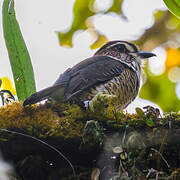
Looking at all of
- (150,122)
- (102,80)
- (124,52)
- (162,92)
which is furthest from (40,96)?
(124,52)

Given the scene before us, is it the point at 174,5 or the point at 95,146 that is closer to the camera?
the point at 95,146

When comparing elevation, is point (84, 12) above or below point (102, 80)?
above

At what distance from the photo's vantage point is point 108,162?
1298 mm

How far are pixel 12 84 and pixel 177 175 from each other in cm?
125

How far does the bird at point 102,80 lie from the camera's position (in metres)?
1.72

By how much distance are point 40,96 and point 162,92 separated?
2.35 feet

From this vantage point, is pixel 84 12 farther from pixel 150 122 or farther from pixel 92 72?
pixel 150 122

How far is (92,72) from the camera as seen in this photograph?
74.1 inches

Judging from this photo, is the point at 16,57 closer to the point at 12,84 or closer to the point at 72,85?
the point at 12,84

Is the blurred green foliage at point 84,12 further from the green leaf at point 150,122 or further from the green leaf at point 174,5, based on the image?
the green leaf at point 150,122

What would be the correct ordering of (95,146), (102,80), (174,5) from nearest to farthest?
1. (95,146)
2. (174,5)
3. (102,80)

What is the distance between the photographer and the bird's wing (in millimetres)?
1770

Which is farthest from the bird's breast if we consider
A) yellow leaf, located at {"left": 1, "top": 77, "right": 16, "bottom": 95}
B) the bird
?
yellow leaf, located at {"left": 1, "top": 77, "right": 16, "bottom": 95}

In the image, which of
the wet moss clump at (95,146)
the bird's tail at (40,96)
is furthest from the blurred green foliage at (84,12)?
the wet moss clump at (95,146)
